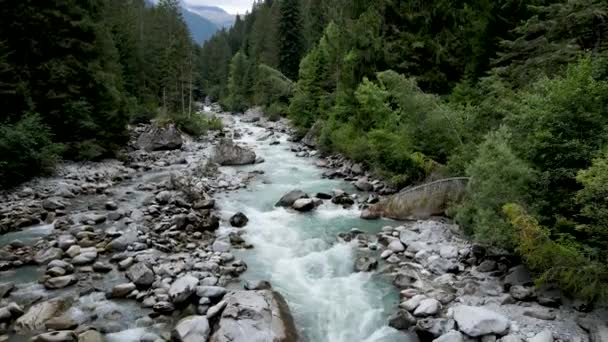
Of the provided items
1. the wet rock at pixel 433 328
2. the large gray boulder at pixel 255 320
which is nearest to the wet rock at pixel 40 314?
the large gray boulder at pixel 255 320

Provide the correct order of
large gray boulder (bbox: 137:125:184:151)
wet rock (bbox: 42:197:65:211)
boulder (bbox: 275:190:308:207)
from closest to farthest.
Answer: wet rock (bbox: 42:197:65:211)
boulder (bbox: 275:190:308:207)
large gray boulder (bbox: 137:125:184:151)

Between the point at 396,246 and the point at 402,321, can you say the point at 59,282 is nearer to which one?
the point at 402,321

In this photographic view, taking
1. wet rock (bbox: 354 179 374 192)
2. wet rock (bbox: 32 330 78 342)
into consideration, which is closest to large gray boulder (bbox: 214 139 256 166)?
wet rock (bbox: 354 179 374 192)

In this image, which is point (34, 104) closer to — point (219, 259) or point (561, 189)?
point (219, 259)

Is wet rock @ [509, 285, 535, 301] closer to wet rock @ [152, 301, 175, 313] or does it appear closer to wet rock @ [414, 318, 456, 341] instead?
wet rock @ [414, 318, 456, 341]

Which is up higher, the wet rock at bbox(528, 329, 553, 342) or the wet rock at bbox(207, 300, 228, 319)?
the wet rock at bbox(528, 329, 553, 342)

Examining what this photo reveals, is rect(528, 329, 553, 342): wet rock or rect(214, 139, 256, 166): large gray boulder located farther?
rect(214, 139, 256, 166): large gray boulder

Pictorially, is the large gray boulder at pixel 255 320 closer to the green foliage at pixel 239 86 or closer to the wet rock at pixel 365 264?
the wet rock at pixel 365 264

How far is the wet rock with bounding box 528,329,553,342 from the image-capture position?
837cm

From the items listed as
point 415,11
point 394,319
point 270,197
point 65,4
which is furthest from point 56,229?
point 415,11

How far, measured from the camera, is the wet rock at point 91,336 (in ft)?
28.7

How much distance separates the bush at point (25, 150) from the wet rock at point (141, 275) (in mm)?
9233

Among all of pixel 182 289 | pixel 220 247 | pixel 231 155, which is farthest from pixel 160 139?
pixel 182 289

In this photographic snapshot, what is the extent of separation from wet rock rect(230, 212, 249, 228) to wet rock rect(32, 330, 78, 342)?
25.4 feet
